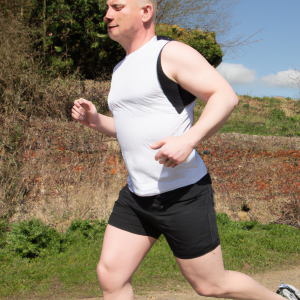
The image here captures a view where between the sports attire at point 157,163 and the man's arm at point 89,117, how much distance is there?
343 millimetres

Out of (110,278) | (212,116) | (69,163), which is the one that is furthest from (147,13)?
(69,163)

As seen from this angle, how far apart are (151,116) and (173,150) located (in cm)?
37

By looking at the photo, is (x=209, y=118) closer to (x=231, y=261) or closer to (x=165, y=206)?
(x=165, y=206)

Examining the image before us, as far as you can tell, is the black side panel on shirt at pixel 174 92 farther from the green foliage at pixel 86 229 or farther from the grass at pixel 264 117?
the grass at pixel 264 117

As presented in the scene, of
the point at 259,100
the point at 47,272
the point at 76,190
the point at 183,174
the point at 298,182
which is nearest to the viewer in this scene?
the point at 183,174

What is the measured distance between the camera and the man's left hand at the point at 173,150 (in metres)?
1.30

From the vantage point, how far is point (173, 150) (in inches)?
51.3

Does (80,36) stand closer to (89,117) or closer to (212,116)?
(89,117)

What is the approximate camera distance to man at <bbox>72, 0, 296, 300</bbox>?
1.54 m

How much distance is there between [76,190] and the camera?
6109 mm

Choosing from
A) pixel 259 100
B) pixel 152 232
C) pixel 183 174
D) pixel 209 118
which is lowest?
pixel 259 100

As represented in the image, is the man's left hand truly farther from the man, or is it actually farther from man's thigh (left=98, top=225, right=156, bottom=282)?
man's thigh (left=98, top=225, right=156, bottom=282)

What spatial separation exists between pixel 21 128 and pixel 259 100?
1525cm

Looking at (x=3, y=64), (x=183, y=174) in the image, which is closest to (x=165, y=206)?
(x=183, y=174)
